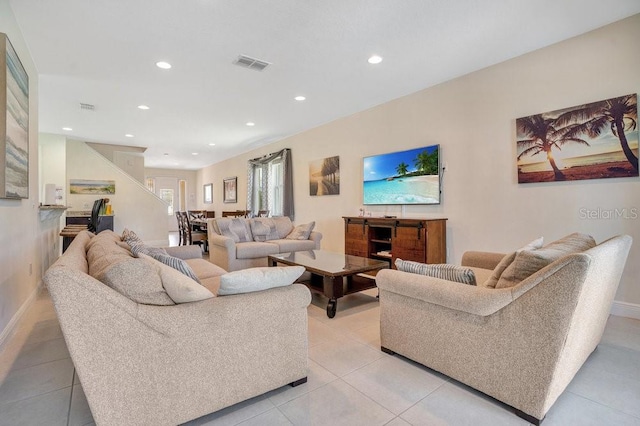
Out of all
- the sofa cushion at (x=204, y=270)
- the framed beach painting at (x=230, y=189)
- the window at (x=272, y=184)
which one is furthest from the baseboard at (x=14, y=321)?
the framed beach painting at (x=230, y=189)

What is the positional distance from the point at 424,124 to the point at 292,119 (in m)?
2.49

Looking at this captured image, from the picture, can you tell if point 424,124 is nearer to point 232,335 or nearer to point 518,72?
point 518,72

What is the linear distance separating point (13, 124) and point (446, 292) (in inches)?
134

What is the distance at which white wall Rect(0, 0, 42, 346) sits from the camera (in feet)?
8.01

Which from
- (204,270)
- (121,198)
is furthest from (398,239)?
(121,198)

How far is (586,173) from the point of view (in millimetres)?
3037

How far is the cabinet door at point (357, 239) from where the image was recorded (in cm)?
474

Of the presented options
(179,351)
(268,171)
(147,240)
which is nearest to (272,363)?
(179,351)

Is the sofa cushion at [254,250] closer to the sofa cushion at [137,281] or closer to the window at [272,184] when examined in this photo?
the window at [272,184]

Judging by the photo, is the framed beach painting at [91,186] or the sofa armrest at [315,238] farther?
the framed beach painting at [91,186]

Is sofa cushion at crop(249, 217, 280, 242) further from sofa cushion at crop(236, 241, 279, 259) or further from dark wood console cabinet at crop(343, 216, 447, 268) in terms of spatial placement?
dark wood console cabinet at crop(343, 216, 447, 268)

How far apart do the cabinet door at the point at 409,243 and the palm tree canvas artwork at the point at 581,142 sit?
1.25m

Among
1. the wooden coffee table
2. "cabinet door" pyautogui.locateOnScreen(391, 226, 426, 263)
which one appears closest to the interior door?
the wooden coffee table

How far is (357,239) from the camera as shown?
4.86 meters
